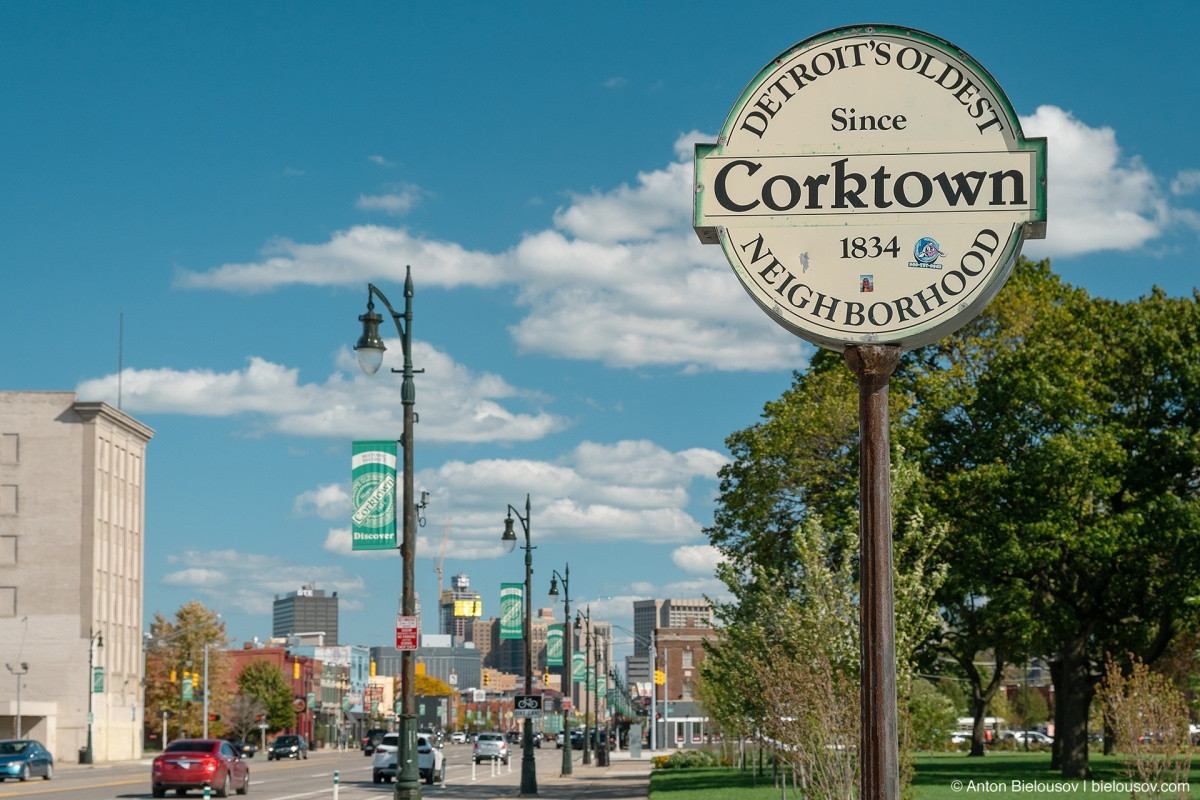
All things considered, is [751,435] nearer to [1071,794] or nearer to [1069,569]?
[1069,569]

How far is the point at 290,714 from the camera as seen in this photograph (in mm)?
129625

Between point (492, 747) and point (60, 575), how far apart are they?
3197cm

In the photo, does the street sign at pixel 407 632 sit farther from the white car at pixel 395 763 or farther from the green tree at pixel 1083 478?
the white car at pixel 395 763

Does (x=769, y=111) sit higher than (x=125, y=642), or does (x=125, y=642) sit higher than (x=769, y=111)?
(x=769, y=111)

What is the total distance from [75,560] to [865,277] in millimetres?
94293

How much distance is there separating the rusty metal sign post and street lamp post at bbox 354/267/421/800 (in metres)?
17.1

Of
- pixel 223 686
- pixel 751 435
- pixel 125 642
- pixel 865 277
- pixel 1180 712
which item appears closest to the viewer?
pixel 865 277

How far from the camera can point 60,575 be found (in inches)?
3703

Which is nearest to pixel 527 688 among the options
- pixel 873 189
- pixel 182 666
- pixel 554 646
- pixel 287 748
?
pixel 554 646

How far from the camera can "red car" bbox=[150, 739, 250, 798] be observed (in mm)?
42281

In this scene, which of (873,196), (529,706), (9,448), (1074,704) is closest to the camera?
(873,196)

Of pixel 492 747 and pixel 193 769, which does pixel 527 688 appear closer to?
pixel 193 769

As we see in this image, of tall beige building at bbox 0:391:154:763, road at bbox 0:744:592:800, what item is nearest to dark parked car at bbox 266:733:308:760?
tall beige building at bbox 0:391:154:763

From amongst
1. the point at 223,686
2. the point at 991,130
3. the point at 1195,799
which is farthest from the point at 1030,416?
the point at 223,686
